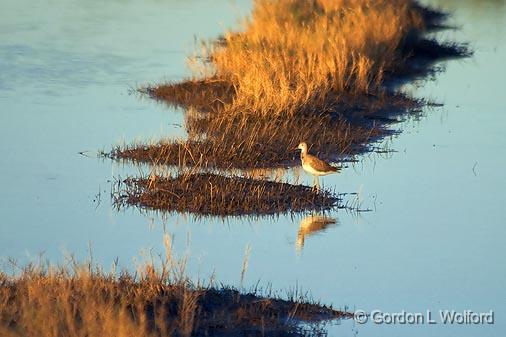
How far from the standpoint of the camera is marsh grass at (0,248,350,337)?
8078 mm

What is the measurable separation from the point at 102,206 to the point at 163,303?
4512mm

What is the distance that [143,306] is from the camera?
911 cm

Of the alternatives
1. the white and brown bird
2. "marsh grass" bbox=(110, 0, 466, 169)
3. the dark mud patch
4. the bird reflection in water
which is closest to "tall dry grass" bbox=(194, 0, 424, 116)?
"marsh grass" bbox=(110, 0, 466, 169)

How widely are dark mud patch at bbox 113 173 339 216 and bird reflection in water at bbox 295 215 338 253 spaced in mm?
266

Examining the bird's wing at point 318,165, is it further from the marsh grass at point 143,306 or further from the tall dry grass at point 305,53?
the marsh grass at point 143,306

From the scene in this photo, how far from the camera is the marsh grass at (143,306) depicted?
26.5ft

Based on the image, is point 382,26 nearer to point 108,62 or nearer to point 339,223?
point 108,62

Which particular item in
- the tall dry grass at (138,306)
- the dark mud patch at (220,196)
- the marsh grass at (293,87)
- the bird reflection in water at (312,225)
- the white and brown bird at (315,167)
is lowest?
the tall dry grass at (138,306)

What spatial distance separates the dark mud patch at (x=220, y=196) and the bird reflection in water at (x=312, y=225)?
0.87ft

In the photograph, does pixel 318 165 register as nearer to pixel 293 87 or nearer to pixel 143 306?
pixel 293 87

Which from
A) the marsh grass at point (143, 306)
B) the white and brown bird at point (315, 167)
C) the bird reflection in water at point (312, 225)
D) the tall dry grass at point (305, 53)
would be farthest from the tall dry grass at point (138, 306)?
the tall dry grass at point (305, 53)

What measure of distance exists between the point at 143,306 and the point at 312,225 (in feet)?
12.8

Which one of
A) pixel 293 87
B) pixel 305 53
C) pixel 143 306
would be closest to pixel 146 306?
pixel 143 306

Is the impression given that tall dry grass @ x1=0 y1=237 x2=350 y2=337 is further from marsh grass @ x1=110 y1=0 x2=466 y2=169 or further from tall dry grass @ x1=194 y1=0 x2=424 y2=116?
tall dry grass @ x1=194 y1=0 x2=424 y2=116
